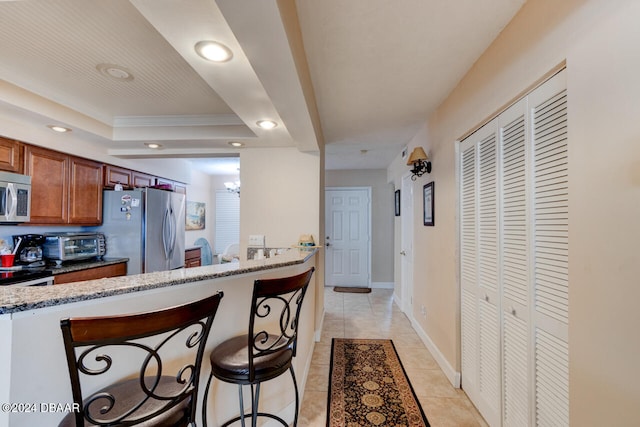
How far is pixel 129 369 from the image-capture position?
1.02 m

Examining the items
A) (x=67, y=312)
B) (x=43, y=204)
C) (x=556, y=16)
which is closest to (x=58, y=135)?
(x=43, y=204)

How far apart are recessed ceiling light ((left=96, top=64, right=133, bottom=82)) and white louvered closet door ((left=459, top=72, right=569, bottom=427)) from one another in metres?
2.55

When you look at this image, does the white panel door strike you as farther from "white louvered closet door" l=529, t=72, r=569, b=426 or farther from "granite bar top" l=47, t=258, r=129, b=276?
"white louvered closet door" l=529, t=72, r=569, b=426

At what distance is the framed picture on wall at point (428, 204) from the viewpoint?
2.72 metres

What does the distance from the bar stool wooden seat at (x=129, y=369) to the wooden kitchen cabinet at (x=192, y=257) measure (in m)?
3.89

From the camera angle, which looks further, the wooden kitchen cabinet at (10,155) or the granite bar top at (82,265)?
the granite bar top at (82,265)

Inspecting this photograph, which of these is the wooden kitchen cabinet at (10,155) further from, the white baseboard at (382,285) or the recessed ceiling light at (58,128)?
the white baseboard at (382,285)

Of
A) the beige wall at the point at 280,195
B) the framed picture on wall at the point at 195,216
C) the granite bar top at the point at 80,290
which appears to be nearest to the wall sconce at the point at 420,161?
the beige wall at the point at 280,195

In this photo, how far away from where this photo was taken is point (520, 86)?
1386mm

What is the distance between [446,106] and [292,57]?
1650 millimetres

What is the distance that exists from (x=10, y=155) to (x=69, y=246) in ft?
3.09

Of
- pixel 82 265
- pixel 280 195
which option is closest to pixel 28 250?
pixel 82 265

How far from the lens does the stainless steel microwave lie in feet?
7.53

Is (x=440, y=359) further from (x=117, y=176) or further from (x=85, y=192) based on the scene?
(x=117, y=176)
